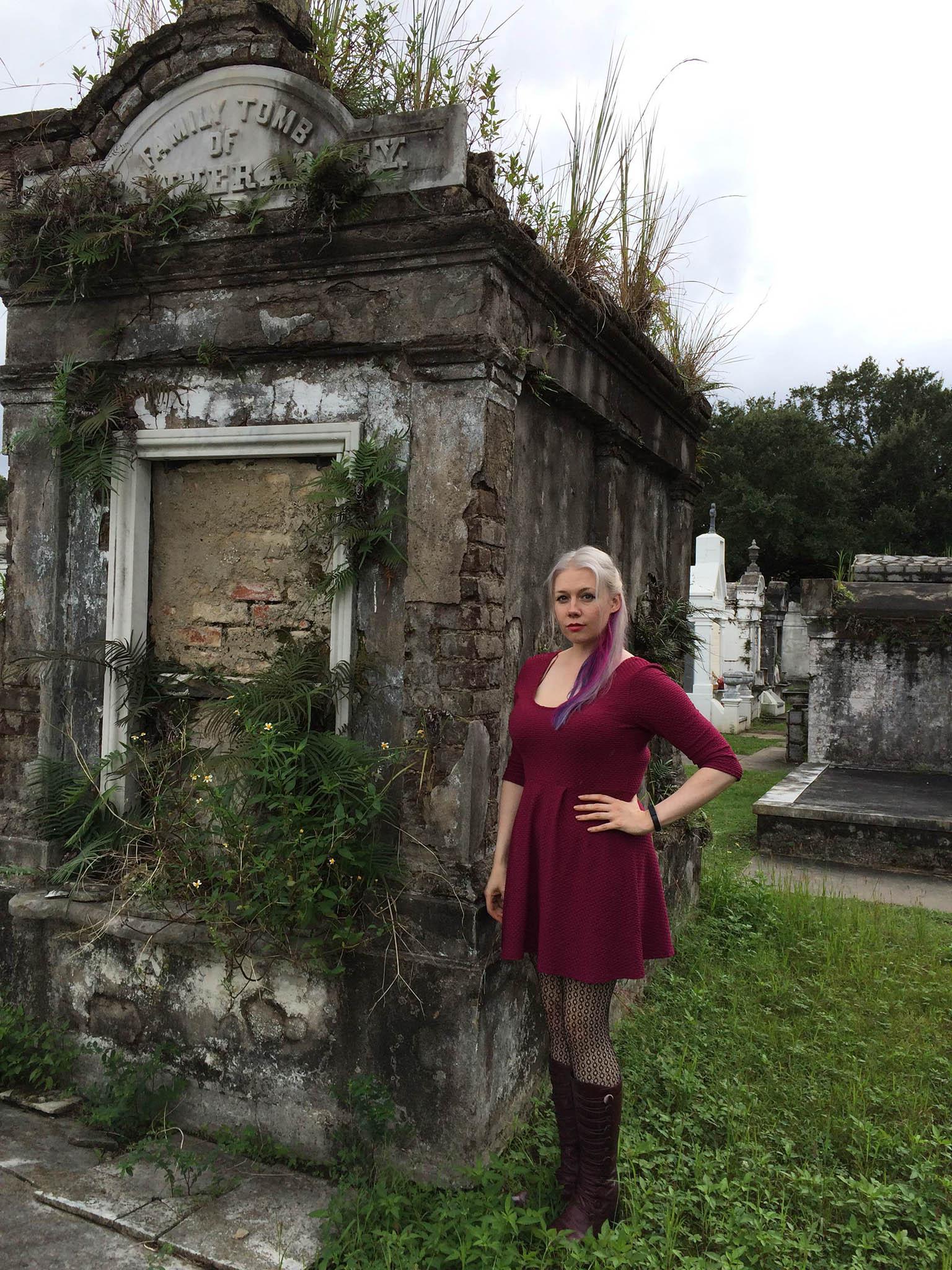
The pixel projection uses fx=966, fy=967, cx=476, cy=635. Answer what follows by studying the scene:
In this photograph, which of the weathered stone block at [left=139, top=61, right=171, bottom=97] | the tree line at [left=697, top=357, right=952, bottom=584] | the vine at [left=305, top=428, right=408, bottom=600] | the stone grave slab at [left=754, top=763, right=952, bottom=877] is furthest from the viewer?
the tree line at [left=697, top=357, right=952, bottom=584]

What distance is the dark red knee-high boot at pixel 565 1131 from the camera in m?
2.93

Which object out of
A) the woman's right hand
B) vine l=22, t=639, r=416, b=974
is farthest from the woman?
vine l=22, t=639, r=416, b=974

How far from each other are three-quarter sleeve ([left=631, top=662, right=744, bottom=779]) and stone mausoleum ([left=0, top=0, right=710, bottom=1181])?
71 cm

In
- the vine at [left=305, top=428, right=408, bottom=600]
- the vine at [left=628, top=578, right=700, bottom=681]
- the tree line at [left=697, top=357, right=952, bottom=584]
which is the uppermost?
the tree line at [left=697, top=357, right=952, bottom=584]

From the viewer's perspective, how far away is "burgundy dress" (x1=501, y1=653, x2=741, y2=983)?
2.78 m

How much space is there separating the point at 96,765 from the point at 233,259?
2024 millimetres

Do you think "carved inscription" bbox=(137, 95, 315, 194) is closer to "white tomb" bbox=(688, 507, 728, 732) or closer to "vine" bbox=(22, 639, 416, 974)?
"vine" bbox=(22, 639, 416, 974)

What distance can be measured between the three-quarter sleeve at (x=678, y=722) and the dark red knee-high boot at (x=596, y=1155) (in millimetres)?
992

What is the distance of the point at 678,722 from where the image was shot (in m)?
2.78

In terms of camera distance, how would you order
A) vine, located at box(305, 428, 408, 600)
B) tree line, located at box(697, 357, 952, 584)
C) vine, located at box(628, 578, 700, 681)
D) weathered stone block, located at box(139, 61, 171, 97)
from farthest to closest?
tree line, located at box(697, 357, 952, 584) → vine, located at box(628, 578, 700, 681) → weathered stone block, located at box(139, 61, 171, 97) → vine, located at box(305, 428, 408, 600)

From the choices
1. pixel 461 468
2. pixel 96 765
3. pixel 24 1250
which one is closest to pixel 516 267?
pixel 461 468

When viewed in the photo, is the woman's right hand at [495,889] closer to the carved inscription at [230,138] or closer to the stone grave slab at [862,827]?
the carved inscription at [230,138]

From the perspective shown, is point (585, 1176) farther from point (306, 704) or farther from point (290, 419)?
point (290, 419)

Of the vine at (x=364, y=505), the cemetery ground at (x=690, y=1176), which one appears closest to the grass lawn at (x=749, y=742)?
the cemetery ground at (x=690, y=1176)
